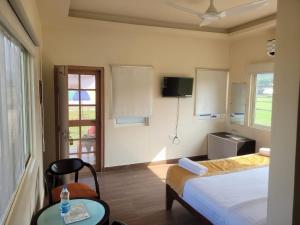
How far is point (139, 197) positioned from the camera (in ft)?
12.4

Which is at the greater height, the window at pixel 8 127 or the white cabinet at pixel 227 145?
the window at pixel 8 127

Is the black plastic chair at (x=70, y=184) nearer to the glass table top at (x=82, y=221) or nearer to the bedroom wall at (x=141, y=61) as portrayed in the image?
the glass table top at (x=82, y=221)

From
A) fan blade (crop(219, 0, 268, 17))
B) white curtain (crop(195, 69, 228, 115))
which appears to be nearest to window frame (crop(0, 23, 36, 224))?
fan blade (crop(219, 0, 268, 17))

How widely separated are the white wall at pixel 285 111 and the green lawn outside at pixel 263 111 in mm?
3928

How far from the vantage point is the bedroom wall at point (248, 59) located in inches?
190

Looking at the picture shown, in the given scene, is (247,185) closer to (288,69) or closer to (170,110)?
(288,69)

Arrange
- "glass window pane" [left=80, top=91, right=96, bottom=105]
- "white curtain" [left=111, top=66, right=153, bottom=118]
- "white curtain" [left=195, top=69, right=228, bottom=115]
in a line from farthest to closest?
"white curtain" [left=195, top=69, right=228, bottom=115], "white curtain" [left=111, top=66, right=153, bottom=118], "glass window pane" [left=80, top=91, right=96, bottom=105]

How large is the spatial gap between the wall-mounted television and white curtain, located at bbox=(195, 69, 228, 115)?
0.39 metres

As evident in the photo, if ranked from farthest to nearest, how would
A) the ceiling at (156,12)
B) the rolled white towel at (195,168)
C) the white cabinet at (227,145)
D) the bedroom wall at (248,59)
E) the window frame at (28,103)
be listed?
the white cabinet at (227,145) < the bedroom wall at (248,59) < the ceiling at (156,12) < the rolled white towel at (195,168) < the window frame at (28,103)

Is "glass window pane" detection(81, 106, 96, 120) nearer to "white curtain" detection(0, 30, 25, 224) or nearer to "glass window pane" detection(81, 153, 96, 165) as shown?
"glass window pane" detection(81, 153, 96, 165)

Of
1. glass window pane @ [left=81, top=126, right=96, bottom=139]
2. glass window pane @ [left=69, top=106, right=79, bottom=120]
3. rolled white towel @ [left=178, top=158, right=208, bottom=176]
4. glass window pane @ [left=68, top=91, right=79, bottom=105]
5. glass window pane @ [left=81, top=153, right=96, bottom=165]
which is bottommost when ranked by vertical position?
glass window pane @ [left=81, top=153, right=96, bottom=165]

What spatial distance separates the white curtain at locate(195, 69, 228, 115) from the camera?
5.50m

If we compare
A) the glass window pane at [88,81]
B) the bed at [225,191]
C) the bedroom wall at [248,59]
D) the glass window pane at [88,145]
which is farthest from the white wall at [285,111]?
the glass window pane at [88,145]

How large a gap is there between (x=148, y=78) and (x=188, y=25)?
4.17 feet
